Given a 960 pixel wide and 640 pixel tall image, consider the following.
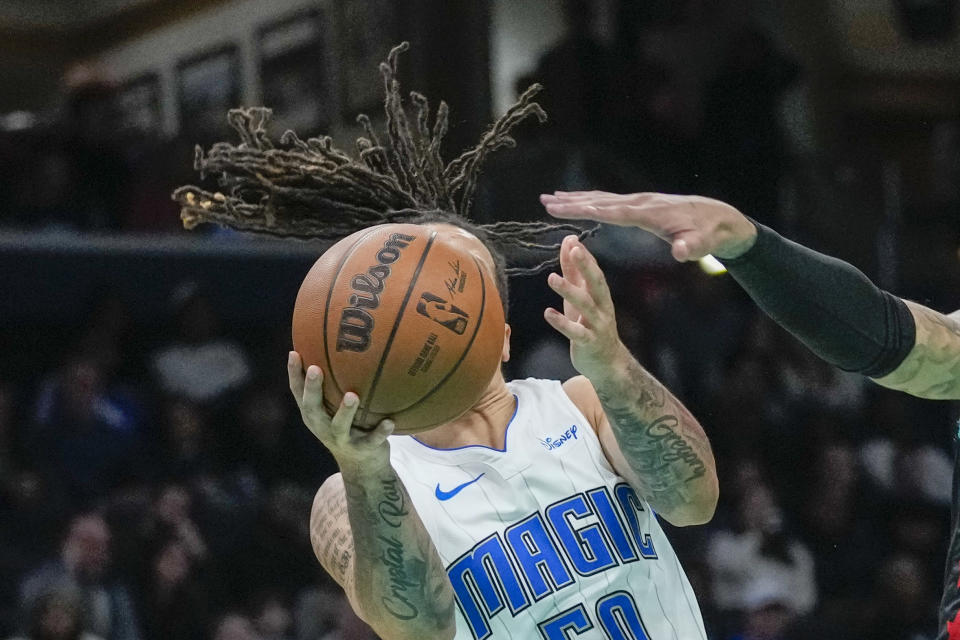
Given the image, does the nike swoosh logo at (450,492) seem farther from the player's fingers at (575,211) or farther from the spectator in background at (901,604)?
the spectator in background at (901,604)

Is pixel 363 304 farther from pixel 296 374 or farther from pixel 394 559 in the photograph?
pixel 394 559

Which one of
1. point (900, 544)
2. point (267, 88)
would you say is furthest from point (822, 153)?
point (267, 88)

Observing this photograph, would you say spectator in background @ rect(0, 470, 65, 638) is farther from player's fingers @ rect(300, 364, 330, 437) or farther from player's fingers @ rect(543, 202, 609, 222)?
player's fingers @ rect(543, 202, 609, 222)

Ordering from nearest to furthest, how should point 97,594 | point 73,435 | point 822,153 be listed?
point 97,594 → point 73,435 → point 822,153

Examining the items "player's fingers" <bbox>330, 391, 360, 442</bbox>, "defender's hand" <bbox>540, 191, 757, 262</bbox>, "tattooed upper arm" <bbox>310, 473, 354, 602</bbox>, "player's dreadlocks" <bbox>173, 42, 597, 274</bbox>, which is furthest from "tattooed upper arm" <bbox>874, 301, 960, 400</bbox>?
"tattooed upper arm" <bbox>310, 473, 354, 602</bbox>

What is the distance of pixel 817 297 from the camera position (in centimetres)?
224

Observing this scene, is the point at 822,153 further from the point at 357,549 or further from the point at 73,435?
the point at 357,549

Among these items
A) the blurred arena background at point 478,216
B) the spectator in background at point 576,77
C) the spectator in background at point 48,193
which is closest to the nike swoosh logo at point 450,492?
the blurred arena background at point 478,216

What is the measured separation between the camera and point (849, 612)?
6551mm

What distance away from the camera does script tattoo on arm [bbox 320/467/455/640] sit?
2352 millimetres

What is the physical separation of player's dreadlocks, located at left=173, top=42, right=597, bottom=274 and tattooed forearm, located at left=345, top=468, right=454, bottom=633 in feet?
2.79

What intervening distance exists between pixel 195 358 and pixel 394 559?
13.6 ft

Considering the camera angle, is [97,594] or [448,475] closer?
[448,475]

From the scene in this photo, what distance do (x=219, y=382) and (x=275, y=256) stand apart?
0.67 meters
